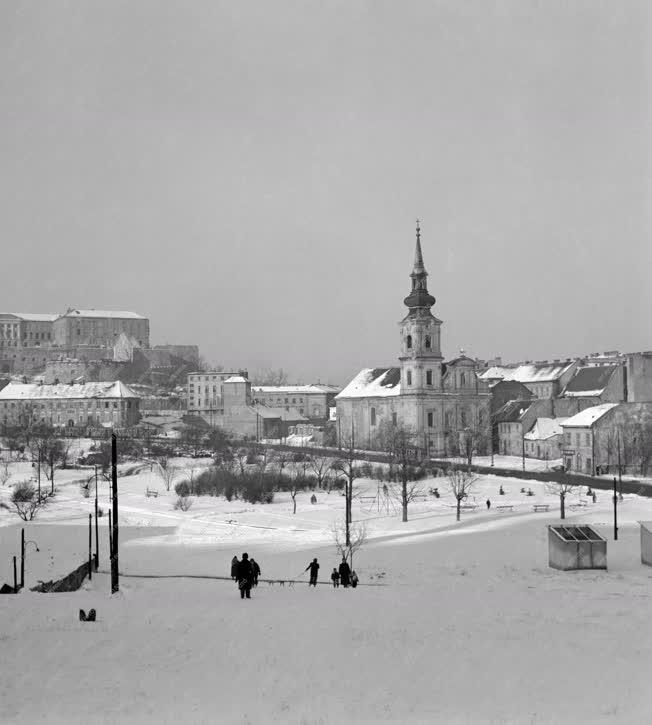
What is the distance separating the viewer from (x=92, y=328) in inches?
5531

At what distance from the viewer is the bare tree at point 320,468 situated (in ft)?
168

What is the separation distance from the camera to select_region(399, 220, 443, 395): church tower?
223 feet

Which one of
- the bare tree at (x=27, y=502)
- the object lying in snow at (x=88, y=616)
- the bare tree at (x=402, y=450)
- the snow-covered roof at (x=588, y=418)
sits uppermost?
the snow-covered roof at (x=588, y=418)

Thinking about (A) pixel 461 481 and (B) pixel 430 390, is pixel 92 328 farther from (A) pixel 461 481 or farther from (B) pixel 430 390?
(A) pixel 461 481

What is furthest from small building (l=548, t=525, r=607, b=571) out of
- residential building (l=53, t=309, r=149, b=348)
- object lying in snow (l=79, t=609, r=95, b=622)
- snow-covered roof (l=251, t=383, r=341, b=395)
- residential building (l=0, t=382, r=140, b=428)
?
residential building (l=53, t=309, r=149, b=348)

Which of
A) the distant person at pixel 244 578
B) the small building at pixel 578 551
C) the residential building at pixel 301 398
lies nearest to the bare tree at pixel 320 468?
the small building at pixel 578 551

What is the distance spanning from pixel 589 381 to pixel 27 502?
151 ft

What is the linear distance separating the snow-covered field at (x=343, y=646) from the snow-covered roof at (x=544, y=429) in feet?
119

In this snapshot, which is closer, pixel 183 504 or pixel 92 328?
pixel 183 504

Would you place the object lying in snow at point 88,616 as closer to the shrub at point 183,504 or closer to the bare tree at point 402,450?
the bare tree at point 402,450

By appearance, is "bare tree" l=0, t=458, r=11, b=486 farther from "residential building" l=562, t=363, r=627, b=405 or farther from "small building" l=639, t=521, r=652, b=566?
"residential building" l=562, t=363, r=627, b=405

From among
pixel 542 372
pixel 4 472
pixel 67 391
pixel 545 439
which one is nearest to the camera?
pixel 4 472

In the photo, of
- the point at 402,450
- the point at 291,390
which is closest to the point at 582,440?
the point at 402,450

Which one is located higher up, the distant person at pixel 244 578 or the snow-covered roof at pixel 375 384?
the snow-covered roof at pixel 375 384
